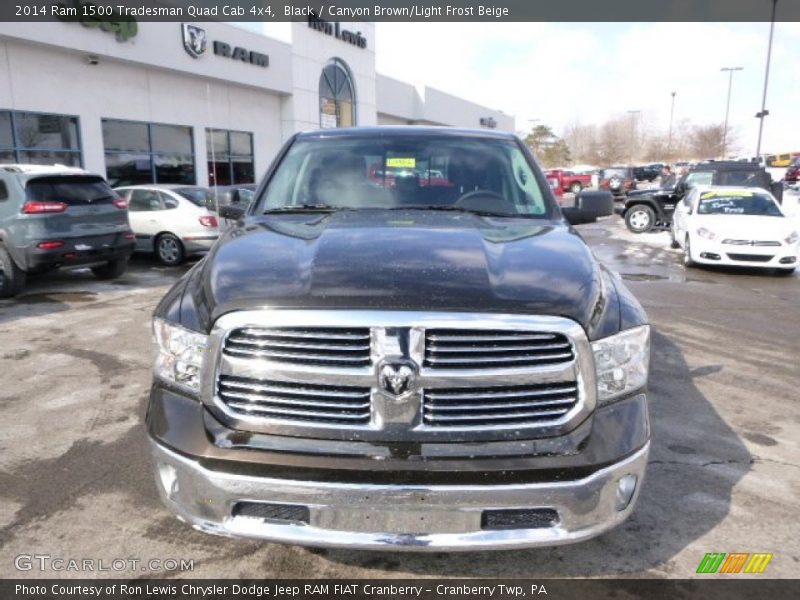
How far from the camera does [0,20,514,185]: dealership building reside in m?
15.3

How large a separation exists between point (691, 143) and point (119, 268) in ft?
322

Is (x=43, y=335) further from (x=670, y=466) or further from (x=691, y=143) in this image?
(x=691, y=143)

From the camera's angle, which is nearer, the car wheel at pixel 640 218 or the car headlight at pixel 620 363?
the car headlight at pixel 620 363

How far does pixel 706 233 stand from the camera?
37.1 ft

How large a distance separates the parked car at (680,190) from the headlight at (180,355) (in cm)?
1645

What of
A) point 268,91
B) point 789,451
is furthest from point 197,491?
point 268,91

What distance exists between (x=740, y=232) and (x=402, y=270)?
10505 millimetres

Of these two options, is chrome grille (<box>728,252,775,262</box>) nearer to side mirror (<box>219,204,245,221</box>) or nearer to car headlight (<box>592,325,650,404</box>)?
side mirror (<box>219,204,245,221</box>)

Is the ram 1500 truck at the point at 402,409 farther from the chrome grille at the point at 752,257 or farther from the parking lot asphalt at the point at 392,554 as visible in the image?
the chrome grille at the point at 752,257

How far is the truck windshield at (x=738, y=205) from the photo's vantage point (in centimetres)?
1166

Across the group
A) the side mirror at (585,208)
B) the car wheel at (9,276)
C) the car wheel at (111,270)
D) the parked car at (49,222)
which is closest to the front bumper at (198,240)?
the car wheel at (111,270)

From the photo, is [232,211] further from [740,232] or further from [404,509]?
[740,232]

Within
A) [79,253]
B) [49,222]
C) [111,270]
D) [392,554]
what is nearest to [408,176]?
[392,554]

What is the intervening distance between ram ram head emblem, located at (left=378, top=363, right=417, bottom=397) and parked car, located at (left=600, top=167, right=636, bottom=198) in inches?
1173
